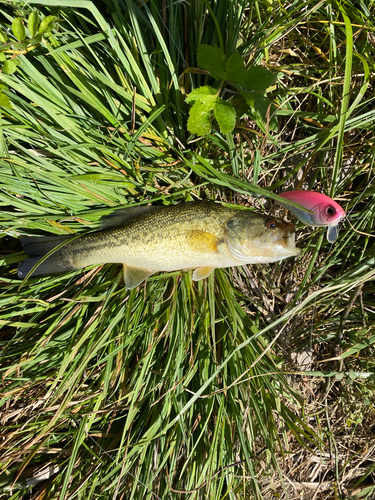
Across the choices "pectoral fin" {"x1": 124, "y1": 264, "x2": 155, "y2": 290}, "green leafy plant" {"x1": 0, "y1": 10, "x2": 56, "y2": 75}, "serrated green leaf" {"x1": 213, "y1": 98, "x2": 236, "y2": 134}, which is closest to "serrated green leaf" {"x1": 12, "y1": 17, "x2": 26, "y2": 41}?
"green leafy plant" {"x1": 0, "y1": 10, "x2": 56, "y2": 75}

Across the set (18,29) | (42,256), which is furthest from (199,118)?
(42,256)

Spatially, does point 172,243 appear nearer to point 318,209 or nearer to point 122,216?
point 122,216

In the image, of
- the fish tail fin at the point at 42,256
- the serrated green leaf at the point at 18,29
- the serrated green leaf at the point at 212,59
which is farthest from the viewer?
the fish tail fin at the point at 42,256

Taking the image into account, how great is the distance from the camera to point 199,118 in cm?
221

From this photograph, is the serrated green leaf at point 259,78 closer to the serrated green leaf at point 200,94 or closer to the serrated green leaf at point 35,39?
the serrated green leaf at point 200,94

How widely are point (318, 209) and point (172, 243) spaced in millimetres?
1067

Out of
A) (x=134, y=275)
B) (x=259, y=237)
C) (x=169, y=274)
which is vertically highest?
(x=259, y=237)

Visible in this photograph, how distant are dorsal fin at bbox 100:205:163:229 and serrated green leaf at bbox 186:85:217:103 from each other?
0.79 m

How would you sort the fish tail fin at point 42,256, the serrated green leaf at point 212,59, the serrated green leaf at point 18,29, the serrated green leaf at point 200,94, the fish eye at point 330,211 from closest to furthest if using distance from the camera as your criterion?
the serrated green leaf at point 18,29, the serrated green leaf at point 212,59, the serrated green leaf at point 200,94, the fish eye at point 330,211, the fish tail fin at point 42,256

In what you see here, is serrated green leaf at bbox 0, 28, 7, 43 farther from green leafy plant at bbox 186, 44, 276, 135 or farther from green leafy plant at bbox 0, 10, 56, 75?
green leafy plant at bbox 186, 44, 276, 135

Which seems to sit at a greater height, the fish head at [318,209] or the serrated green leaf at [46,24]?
the serrated green leaf at [46,24]

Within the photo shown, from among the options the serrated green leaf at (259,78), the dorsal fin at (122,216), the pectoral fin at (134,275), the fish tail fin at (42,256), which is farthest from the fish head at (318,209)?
the fish tail fin at (42,256)

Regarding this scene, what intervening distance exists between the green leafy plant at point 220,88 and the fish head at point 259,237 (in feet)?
2.11

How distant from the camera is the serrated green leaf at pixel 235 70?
82.1 inches
